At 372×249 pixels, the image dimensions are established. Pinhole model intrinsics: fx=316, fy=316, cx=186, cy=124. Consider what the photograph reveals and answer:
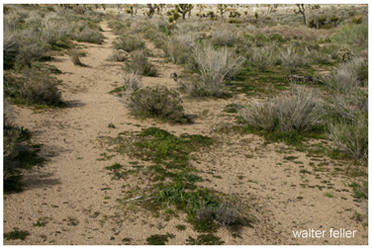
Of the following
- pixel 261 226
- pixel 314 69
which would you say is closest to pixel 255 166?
pixel 261 226

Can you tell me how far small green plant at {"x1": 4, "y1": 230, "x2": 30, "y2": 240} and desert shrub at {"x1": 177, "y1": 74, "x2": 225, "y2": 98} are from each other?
21.2 ft

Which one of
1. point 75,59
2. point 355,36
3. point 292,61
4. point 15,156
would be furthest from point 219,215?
point 355,36

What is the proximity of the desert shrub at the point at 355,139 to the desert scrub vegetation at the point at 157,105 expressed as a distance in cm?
326

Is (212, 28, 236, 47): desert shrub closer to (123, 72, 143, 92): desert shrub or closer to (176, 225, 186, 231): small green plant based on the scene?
(123, 72, 143, 92): desert shrub

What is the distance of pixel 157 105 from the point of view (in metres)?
7.37

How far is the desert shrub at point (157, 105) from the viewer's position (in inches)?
289

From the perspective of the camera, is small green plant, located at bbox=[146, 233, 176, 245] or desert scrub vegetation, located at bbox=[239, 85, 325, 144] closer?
small green plant, located at bbox=[146, 233, 176, 245]

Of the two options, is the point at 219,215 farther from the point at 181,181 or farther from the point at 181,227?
the point at 181,181

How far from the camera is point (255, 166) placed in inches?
213

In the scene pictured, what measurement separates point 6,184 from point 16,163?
52 cm

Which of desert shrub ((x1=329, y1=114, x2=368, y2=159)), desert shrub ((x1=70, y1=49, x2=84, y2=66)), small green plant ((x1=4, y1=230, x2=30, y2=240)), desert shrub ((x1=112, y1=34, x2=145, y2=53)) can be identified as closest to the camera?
small green plant ((x1=4, y1=230, x2=30, y2=240))

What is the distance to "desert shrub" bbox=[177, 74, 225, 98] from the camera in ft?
30.3

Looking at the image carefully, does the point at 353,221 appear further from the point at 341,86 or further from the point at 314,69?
the point at 314,69

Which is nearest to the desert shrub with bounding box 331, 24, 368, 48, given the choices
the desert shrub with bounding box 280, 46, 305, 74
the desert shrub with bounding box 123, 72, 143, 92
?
the desert shrub with bounding box 280, 46, 305, 74
